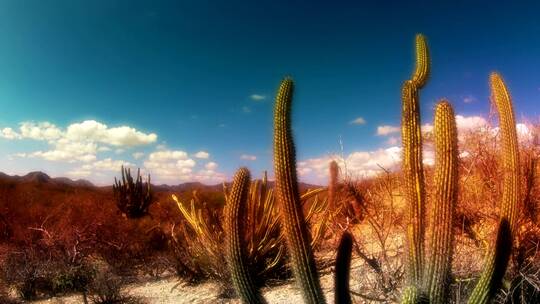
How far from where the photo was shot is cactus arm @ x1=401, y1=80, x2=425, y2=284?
160 inches

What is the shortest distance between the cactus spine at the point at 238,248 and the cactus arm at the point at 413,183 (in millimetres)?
1301

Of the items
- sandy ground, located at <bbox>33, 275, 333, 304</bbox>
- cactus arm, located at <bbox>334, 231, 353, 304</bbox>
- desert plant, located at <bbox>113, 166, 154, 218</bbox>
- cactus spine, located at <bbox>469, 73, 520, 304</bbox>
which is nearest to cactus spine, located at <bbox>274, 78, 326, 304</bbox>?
cactus arm, located at <bbox>334, 231, 353, 304</bbox>

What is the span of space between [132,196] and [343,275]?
13.4m

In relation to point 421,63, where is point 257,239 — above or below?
below

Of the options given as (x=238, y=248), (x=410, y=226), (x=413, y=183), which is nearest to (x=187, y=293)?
(x=238, y=248)

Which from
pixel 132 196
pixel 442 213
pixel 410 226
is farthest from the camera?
pixel 132 196

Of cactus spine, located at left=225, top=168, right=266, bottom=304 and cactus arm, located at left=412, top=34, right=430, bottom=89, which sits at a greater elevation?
cactus arm, located at left=412, top=34, right=430, bottom=89

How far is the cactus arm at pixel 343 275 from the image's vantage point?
12.8 feet

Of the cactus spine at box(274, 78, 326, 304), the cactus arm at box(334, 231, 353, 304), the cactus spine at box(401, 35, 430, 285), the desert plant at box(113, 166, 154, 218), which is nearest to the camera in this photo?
the cactus spine at box(274, 78, 326, 304)

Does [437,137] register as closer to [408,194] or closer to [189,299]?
[408,194]

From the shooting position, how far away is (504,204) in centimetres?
466

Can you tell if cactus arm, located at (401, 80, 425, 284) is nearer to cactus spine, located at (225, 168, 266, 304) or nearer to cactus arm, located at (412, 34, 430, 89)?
cactus arm, located at (412, 34, 430, 89)

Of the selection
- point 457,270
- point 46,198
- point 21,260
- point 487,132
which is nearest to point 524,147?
point 487,132

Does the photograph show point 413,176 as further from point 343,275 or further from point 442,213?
point 343,275
